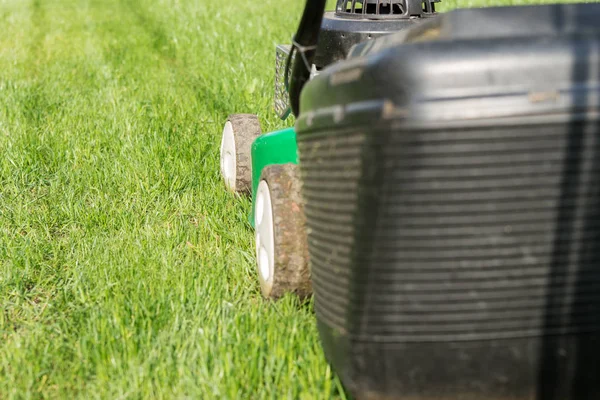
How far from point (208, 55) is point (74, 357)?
4398 millimetres

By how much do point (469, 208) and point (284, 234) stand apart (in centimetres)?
68

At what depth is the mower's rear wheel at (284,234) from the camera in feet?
6.17

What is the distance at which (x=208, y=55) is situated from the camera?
6012mm

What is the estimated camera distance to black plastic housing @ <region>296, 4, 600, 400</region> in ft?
4.08

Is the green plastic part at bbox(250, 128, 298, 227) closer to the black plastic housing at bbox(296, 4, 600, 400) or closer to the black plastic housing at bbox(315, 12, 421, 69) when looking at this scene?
the black plastic housing at bbox(315, 12, 421, 69)

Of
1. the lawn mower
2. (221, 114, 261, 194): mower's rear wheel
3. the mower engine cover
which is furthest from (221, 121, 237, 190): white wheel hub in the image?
the lawn mower

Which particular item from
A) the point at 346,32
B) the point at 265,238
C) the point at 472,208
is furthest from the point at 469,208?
the point at 346,32

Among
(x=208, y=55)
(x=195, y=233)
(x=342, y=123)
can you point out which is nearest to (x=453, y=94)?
(x=342, y=123)

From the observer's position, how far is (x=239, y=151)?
9.52 feet

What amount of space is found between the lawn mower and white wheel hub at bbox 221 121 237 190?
59.0 inches

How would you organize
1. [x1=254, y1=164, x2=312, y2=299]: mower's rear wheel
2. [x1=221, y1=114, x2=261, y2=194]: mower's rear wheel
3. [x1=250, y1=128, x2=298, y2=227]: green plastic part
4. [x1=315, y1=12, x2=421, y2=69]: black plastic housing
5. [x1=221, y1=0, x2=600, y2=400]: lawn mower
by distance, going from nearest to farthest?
[x1=221, y1=0, x2=600, y2=400]: lawn mower → [x1=254, y1=164, x2=312, y2=299]: mower's rear wheel → [x1=250, y1=128, x2=298, y2=227]: green plastic part → [x1=315, y1=12, x2=421, y2=69]: black plastic housing → [x1=221, y1=114, x2=261, y2=194]: mower's rear wheel

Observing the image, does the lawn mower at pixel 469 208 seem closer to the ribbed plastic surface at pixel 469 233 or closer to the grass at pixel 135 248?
the ribbed plastic surface at pixel 469 233

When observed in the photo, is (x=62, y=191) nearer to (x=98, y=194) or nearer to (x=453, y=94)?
(x=98, y=194)

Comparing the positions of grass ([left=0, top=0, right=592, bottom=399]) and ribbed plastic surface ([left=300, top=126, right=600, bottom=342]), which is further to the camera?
grass ([left=0, top=0, right=592, bottom=399])
